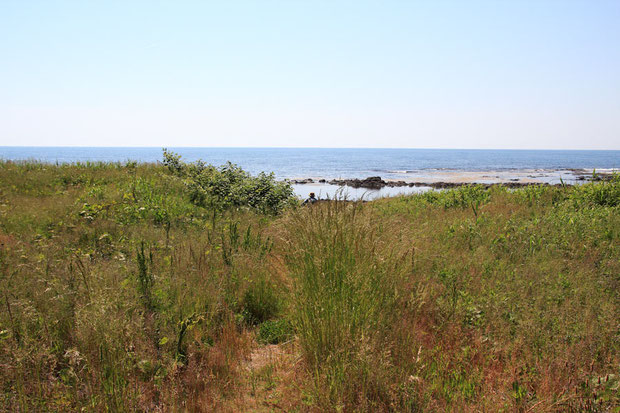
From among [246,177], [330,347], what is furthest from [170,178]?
[330,347]

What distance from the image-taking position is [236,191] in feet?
38.0

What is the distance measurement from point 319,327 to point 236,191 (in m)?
8.95

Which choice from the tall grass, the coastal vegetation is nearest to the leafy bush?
the coastal vegetation

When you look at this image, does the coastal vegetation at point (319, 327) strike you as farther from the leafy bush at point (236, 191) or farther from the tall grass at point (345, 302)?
the leafy bush at point (236, 191)

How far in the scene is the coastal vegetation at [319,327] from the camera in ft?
9.12

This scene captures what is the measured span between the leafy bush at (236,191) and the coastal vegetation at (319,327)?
496cm

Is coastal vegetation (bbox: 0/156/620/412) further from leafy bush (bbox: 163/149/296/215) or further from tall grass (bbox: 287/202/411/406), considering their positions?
leafy bush (bbox: 163/149/296/215)

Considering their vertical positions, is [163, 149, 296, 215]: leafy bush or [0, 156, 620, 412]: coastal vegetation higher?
[163, 149, 296, 215]: leafy bush

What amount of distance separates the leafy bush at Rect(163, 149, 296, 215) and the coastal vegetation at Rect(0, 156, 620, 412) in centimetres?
496

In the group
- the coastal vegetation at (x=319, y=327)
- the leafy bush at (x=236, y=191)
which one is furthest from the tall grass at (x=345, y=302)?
the leafy bush at (x=236, y=191)

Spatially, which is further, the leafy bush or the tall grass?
the leafy bush

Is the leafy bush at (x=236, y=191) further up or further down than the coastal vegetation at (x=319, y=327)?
further up

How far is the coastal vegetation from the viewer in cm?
278

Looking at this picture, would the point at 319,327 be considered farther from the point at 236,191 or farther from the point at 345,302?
the point at 236,191
